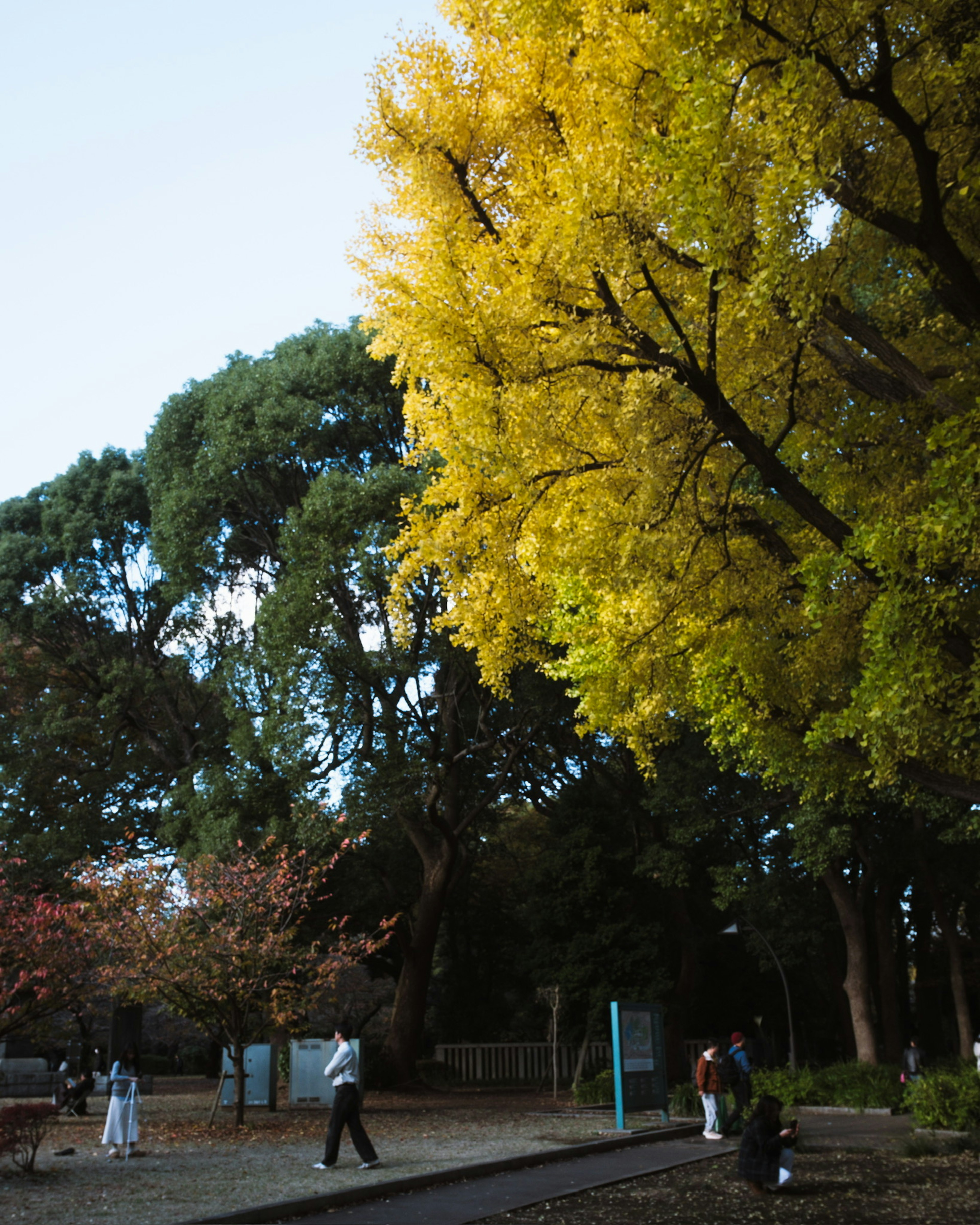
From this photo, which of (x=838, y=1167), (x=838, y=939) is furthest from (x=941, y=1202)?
(x=838, y=939)

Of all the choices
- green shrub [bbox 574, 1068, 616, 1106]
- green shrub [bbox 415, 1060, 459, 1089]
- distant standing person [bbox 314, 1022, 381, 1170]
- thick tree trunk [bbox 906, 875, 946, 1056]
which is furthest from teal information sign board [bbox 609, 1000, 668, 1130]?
thick tree trunk [bbox 906, 875, 946, 1056]

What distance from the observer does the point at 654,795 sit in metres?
24.4

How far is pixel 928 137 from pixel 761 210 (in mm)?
2577

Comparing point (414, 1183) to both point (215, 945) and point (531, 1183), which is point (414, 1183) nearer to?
point (531, 1183)

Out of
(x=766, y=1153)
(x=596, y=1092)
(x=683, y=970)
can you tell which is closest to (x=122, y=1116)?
(x=766, y=1153)

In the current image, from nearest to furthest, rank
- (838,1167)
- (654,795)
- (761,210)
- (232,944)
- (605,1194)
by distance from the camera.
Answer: (761,210) → (605,1194) → (838,1167) → (232,944) → (654,795)

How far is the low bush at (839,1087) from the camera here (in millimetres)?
18656

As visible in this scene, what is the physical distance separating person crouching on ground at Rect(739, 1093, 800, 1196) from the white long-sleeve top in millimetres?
3997

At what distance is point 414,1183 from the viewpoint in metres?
9.82

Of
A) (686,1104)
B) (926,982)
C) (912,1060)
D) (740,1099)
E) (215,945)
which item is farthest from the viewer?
(926,982)

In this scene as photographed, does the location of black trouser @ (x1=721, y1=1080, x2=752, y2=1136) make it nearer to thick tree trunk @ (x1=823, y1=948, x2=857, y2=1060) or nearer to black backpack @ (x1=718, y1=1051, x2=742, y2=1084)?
black backpack @ (x1=718, y1=1051, x2=742, y2=1084)

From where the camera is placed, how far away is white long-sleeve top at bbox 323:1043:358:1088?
10883 mm

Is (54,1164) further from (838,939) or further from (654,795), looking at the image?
(838,939)

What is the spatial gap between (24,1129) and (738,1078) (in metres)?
9.23
